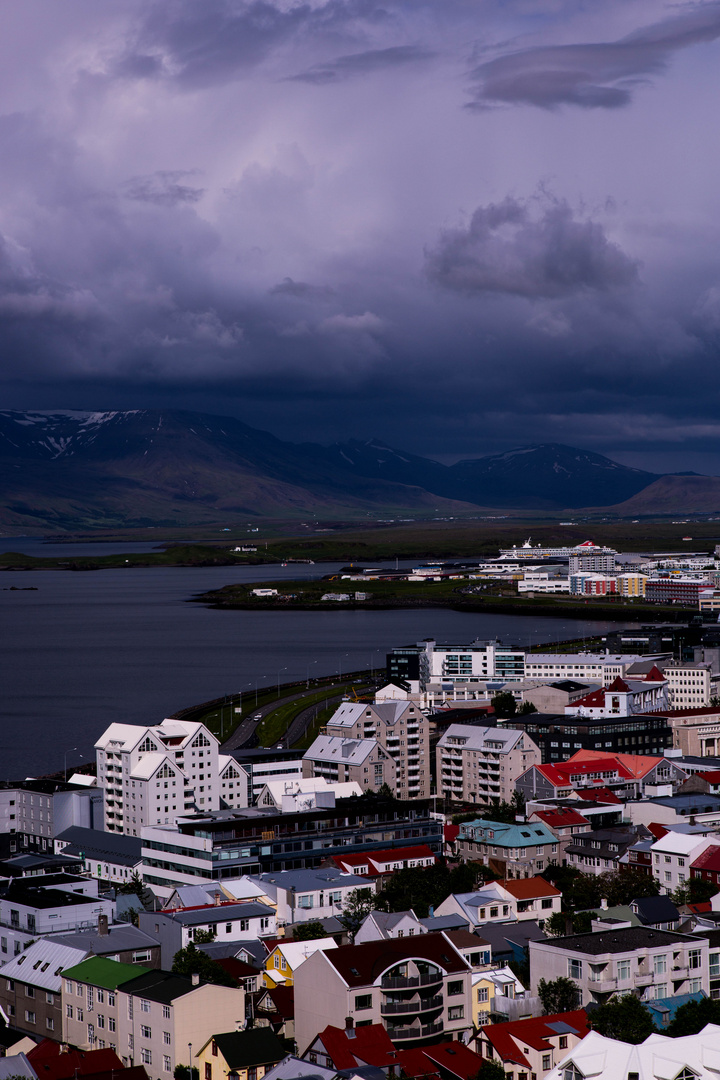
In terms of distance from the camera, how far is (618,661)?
4528 centimetres

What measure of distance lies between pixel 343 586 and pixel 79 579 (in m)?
34.6

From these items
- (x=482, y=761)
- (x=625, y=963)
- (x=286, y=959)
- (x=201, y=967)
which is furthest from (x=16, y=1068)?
(x=482, y=761)

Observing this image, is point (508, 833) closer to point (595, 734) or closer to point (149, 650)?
point (595, 734)

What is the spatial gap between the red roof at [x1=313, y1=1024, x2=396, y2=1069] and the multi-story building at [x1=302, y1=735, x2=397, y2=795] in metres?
14.2

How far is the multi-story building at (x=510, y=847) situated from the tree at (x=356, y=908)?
3.51 m

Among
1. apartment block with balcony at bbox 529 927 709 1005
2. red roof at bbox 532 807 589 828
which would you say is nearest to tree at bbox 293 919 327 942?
apartment block with balcony at bbox 529 927 709 1005

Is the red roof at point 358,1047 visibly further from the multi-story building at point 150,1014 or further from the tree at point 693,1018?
the tree at point 693,1018

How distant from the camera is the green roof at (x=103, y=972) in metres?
15.2

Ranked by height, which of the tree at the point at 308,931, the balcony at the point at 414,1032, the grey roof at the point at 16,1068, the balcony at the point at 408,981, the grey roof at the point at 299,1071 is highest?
the balcony at the point at 408,981

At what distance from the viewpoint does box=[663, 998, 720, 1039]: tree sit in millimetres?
14266

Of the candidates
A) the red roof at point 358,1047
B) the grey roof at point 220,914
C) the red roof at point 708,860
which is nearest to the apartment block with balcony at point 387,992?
the red roof at point 358,1047

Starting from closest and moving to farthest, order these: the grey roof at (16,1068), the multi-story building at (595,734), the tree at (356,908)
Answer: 1. the grey roof at (16,1068)
2. the tree at (356,908)
3. the multi-story building at (595,734)

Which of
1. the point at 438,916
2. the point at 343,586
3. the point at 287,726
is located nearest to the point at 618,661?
the point at 287,726

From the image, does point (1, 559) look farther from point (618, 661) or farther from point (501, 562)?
point (618, 661)
